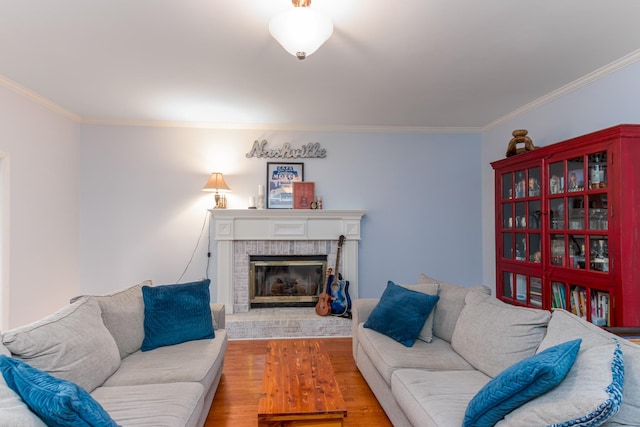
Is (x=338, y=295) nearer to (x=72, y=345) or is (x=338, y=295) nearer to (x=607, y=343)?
(x=72, y=345)

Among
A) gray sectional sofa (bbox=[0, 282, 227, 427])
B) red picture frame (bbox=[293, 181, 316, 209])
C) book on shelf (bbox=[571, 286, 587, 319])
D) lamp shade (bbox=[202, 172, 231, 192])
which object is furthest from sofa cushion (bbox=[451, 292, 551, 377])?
lamp shade (bbox=[202, 172, 231, 192])

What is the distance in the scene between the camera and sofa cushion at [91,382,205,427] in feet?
5.08

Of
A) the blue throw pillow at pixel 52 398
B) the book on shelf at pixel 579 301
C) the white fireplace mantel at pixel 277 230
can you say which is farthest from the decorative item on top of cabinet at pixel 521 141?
the blue throw pillow at pixel 52 398

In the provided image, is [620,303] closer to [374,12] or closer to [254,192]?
[374,12]

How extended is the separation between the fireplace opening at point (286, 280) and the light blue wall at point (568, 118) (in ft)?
7.51

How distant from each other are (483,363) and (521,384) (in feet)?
2.70

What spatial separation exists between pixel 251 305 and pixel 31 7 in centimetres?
351

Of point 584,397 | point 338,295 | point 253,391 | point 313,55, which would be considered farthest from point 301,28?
point 338,295

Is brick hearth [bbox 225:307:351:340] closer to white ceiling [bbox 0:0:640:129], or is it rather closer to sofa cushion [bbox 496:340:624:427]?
white ceiling [bbox 0:0:640:129]

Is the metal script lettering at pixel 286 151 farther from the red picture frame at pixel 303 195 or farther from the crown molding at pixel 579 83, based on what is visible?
the crown molding at pixel 579 83

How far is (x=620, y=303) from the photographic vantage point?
243 centimetres

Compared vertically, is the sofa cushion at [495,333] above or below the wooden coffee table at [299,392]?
above

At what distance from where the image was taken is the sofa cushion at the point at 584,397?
44.1 inches

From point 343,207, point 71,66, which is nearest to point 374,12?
point 71,66
